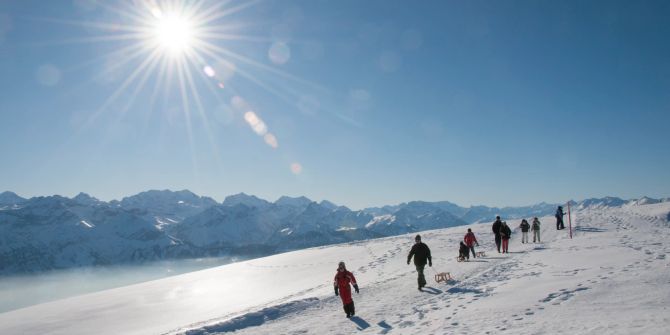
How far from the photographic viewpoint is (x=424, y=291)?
16.5 meters

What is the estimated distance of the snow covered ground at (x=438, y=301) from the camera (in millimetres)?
9930

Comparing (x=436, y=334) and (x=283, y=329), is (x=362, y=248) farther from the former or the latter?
(x=436, y=334)

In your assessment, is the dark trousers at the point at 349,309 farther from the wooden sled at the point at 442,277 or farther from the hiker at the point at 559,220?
the hiker at the point at 559,220

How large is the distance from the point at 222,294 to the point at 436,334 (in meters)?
20.8

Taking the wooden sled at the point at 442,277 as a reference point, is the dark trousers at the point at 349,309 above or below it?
below

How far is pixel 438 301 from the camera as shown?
14234 millimetres

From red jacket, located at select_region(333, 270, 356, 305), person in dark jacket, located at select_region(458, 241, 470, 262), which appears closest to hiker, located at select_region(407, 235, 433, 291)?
red jacket, located at select_region(333, 270, 356, 305)

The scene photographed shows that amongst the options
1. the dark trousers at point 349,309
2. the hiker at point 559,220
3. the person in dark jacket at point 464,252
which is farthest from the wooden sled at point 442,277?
the hiker at point 559,220

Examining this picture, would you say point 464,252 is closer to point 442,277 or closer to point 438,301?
point 442,277

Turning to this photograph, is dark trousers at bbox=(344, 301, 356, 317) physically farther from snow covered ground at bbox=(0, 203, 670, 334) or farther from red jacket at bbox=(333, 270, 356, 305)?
snow covered ground at bbox=(0, 203, 670, 334)

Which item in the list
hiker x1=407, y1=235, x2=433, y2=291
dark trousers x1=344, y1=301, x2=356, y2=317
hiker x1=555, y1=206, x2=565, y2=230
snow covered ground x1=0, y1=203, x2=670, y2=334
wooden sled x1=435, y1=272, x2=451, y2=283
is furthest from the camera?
hiker x1=555, y1=206, x2=565, y2=230

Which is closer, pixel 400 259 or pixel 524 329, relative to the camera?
pixel 524 329

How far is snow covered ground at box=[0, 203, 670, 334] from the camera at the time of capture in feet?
32.6

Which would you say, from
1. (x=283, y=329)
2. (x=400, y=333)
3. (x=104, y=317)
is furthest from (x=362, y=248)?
(x=400, y=333)
